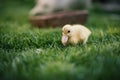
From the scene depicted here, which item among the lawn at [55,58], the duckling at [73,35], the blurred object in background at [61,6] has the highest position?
the blurred object in background at [61,6]

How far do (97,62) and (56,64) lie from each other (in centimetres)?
55

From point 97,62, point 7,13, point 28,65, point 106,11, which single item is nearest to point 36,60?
point 28,65

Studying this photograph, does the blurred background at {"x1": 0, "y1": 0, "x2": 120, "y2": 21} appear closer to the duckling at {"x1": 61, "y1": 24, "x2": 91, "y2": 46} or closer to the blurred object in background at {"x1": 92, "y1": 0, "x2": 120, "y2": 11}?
the blurred object in background at {"x1": 92, "y1": 0, "x2": 120, "y2": 11}

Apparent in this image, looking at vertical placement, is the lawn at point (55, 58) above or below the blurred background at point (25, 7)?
below

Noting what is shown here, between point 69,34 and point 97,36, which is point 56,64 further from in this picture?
point 97,36

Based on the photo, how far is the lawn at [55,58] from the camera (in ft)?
12.1

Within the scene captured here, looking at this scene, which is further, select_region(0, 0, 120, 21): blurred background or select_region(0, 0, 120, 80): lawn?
select_region(0, 0, 120, 21): blurred background

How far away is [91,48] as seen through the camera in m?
4.61

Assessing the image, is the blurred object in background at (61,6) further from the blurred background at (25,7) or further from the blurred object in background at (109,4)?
the blurred object in background at (109,4)

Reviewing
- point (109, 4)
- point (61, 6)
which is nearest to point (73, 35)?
point (61, 6)

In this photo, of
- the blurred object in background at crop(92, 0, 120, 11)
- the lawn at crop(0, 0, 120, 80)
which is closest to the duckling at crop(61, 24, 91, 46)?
the lawn at crop(0, 0, 120, 80)

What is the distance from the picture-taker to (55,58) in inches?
169

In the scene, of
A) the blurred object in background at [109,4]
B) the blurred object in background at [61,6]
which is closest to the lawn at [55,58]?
the blurred object in background at [61,6]

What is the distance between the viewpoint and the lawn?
12.1ft
